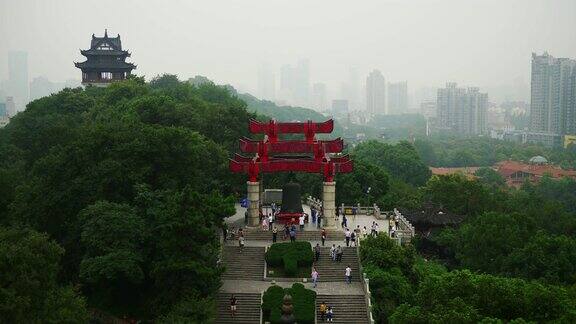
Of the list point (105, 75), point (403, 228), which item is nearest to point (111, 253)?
point (403, 228)

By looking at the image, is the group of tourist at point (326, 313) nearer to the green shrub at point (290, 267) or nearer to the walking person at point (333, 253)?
the green shrub at point (290, 267)

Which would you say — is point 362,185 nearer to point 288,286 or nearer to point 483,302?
point 288,286

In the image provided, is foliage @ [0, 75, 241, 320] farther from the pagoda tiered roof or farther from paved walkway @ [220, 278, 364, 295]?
the pagoda tiered roof

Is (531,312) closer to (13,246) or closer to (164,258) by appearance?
(164,258)

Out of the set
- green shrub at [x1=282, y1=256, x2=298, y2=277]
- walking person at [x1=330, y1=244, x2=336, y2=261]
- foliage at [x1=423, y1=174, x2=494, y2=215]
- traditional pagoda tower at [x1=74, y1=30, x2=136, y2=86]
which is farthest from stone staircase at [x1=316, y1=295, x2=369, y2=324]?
traditional pagoda tower at [x1=74, y1=30, x2=136, y2=86]

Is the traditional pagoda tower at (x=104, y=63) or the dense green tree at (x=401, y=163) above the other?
the traditional pagoda tower at (x=104, y=63)

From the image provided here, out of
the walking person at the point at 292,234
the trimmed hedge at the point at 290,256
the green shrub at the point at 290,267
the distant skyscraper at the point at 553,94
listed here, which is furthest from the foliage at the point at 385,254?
the distant skyscraper at the point at 553,94
